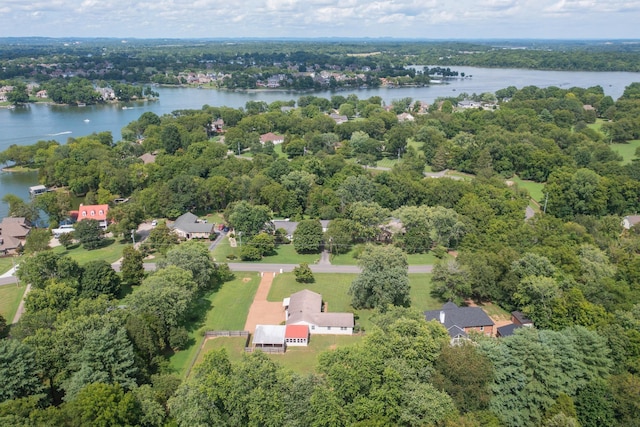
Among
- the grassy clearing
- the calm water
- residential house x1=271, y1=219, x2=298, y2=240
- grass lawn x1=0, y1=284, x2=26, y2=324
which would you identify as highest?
the calm water

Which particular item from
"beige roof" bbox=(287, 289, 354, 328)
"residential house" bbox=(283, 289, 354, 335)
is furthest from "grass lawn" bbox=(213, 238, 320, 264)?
"residential house" bbox=(283, 289, 354, 335)

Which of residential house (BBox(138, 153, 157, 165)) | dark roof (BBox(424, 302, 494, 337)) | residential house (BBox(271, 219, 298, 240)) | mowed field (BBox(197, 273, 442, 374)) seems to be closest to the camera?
mowed field (BBox(197, 273, 442, 374))

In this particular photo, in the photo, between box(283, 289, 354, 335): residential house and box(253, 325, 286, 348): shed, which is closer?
box(253, 325, 286, 348): shed

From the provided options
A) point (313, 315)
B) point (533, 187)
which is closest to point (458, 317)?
point (313, 315)

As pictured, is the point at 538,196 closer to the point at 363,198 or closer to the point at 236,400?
the point at 363,198

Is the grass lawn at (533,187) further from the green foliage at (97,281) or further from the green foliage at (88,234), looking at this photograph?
the green foliage at (88,234)

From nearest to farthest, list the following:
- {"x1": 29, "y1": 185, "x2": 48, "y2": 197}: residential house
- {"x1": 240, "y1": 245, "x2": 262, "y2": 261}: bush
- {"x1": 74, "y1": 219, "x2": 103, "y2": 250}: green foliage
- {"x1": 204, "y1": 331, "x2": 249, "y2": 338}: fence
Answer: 1. {"x1": 204, "y1": 331, "x2": 249, "y2": 338}: fence
2. {"x1": 240, "y1": 245, "x2": 262, "y2": 261}: bush
3. {"x1": 74, "y1": 219, "x2": 103, "y2": 250}: green foliage
4. {"x1": 29, "y1": 185, "x2": 48, "y2": 197}: residential house

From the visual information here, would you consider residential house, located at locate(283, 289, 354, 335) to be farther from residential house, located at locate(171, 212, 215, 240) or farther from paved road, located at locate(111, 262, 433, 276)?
residential house, located at locate(171, 212, 215, 240)

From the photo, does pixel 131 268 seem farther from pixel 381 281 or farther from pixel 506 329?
pixel 506 329
